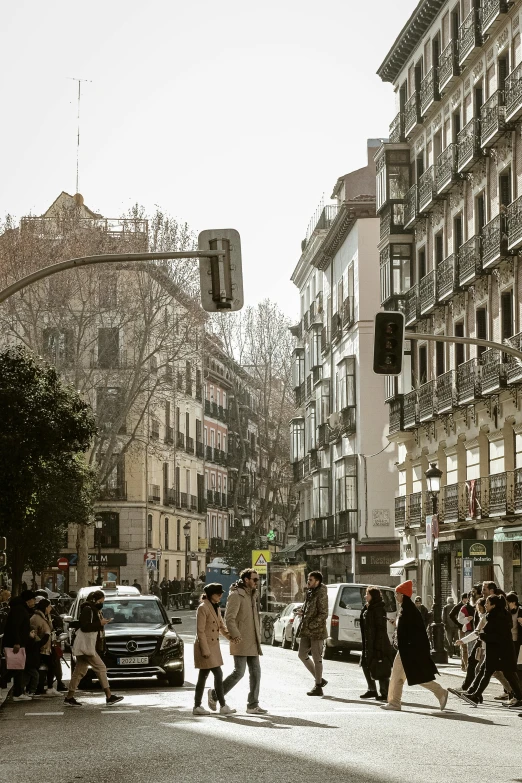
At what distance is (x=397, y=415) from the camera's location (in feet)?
162

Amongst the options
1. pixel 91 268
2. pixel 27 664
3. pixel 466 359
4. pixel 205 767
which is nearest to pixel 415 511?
pixel 466 359

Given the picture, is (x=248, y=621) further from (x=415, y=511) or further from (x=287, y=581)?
(x=287, y=581)

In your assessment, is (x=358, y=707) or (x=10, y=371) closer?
(x=358, y=707)

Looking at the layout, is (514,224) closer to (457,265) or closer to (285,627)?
(457,265)

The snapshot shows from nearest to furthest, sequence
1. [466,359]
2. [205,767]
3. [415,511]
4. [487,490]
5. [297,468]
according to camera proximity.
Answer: [205,767]
[487,490]
[466,359]
[415,511]
[297,468]

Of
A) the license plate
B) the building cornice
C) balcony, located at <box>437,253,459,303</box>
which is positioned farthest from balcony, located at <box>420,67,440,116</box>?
the license plate

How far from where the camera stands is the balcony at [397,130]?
164 ft

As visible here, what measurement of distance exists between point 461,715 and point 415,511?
30.1 m

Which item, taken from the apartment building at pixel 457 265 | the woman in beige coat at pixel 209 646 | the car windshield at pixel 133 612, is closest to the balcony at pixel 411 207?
the apartment building at pixel 457 265

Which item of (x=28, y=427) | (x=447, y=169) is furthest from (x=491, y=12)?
(x=28, y=427)

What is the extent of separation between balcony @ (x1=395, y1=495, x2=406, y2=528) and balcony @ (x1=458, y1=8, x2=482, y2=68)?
15.4 metres

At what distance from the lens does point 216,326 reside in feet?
232

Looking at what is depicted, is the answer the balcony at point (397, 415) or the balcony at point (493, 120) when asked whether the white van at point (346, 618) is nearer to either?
the balcony at point (493, 120)

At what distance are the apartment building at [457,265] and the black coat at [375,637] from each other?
11.4 m
